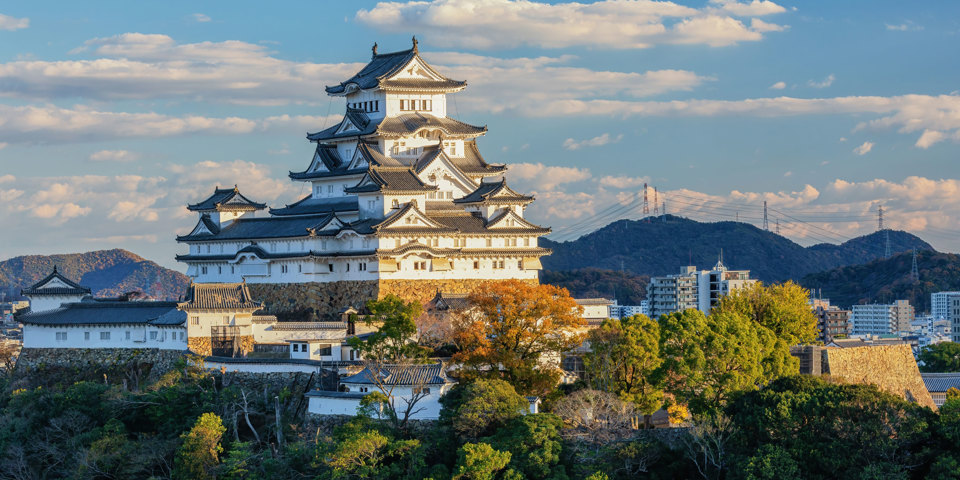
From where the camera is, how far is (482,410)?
3919 centimetres

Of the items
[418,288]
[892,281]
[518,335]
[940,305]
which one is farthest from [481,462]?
[892,281]

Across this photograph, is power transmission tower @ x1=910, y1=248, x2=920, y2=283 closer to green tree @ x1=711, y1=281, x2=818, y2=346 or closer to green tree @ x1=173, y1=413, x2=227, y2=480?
green tree @ x1=711, y1=281, x2=818, y2=346

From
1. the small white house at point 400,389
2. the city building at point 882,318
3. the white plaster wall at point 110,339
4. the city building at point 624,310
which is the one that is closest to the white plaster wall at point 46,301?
the white plaster wall at point 110,339

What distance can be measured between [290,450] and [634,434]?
973cm

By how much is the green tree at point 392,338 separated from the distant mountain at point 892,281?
106550 millimetres

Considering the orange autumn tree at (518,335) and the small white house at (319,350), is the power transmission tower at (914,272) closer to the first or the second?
the orange autumn tree at (518,335)

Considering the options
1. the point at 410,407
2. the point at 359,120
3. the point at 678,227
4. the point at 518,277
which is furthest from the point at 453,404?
the point at 678,227

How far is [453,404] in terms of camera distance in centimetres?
4019

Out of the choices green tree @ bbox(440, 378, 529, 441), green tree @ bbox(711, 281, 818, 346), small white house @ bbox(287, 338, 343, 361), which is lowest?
green tree @ bbox(440, 378, 529, 441)

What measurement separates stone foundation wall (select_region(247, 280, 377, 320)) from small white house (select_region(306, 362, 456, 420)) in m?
8.96

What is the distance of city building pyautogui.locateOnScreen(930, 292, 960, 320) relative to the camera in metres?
135

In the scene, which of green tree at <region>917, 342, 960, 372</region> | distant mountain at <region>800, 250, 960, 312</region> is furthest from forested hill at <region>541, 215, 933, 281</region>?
green tree at <region>917, 342, 960, 372</region>

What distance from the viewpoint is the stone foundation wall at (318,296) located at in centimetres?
5109

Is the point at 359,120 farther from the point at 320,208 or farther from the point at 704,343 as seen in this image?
the point at 704,343
